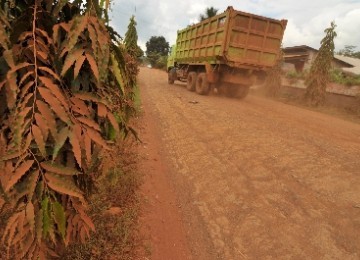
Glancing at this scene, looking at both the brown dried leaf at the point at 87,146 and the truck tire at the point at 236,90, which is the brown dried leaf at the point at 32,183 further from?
the truck tire at the point at 236,90

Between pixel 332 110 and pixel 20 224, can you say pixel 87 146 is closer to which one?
pixel 20 224

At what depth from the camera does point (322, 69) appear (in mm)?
17797

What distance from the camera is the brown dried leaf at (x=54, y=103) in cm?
168

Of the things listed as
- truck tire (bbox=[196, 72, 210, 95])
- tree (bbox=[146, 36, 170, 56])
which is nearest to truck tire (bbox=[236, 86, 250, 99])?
truck tire (bbox=[196, 72, 210, 95])

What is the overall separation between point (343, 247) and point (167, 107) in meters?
8.81

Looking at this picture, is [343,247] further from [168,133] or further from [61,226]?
[168,133]

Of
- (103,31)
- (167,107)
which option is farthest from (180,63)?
(103,31)

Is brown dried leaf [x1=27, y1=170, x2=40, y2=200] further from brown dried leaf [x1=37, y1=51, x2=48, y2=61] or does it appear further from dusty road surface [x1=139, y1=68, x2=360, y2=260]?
dusty road surface [x1=139, y1=68, x2=360, y2=260]

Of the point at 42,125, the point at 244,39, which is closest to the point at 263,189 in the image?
the point at 42,125

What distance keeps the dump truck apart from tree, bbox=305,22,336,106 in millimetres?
4816

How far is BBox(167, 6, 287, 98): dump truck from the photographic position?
43.2 ft

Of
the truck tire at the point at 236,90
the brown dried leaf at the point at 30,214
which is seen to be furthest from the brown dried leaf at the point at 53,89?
the truck tire at the point at 236,90

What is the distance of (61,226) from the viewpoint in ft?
6.18

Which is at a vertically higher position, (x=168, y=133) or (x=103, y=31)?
(x=103, y=31)
